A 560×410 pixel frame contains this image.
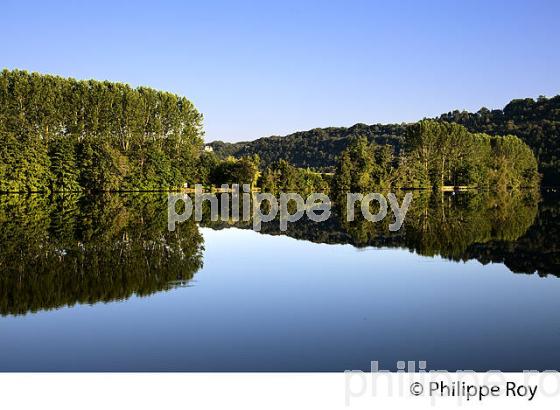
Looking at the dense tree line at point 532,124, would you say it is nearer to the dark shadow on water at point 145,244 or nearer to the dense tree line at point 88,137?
the dense tree line at point 88,137

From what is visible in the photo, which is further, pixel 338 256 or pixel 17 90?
pixel 17 90

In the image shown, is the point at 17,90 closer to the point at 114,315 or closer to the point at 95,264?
the point at 95,264

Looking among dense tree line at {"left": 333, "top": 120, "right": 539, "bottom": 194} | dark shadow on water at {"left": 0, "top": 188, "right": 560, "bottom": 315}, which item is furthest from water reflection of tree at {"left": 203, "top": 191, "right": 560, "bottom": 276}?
dense tree line at {"left": 333, "top": 120, "right": 539, "bottom": 194}

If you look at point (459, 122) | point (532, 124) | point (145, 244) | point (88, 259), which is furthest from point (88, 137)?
point (459, 122)

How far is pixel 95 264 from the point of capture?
1300 cm

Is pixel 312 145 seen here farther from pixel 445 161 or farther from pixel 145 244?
pixel 145 244

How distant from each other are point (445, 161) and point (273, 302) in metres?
70.1

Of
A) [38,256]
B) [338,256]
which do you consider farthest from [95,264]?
[338,256]

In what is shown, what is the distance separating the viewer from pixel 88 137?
5334 centimetres

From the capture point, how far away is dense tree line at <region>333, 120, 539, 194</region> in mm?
63234

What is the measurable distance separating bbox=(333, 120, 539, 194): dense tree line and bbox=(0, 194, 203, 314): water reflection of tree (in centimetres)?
4251

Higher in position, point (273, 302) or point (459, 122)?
point (459, 122)

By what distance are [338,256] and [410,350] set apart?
8769mm

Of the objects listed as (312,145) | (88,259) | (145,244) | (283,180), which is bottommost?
(88,259)
